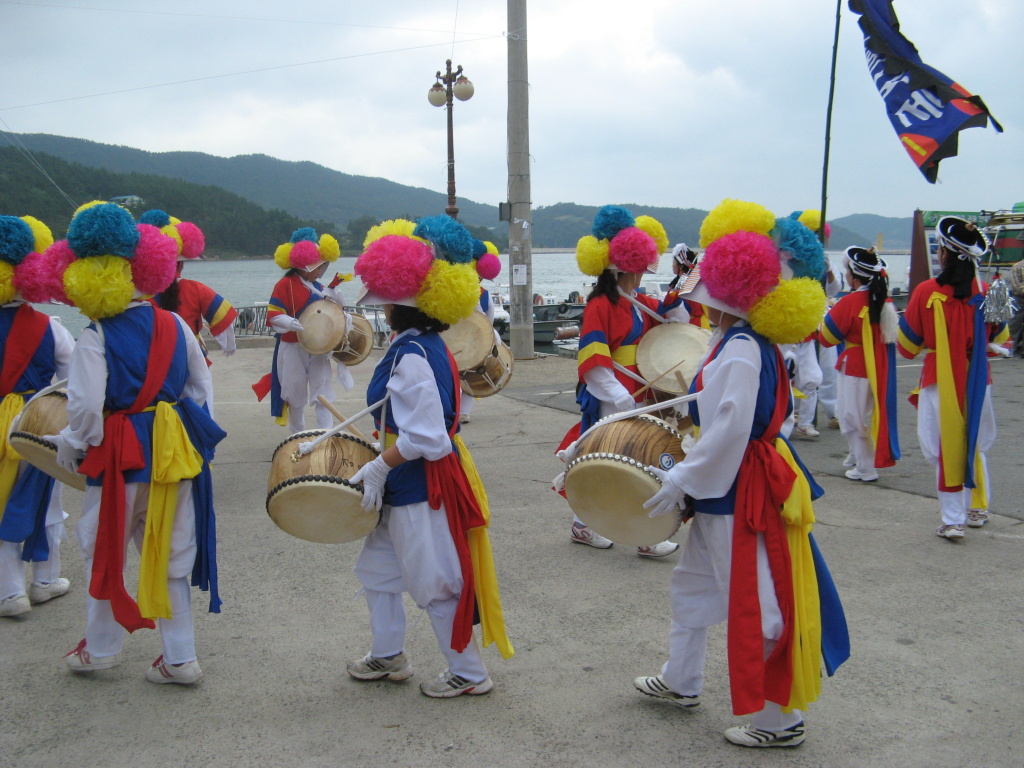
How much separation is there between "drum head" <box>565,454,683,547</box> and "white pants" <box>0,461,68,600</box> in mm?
2795

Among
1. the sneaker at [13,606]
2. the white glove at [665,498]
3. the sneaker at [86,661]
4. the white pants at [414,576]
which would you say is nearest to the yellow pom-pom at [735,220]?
the white glove at [665,498]

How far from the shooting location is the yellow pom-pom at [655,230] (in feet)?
16.9

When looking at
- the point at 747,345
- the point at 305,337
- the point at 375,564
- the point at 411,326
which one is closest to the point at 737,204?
the point at 747,345

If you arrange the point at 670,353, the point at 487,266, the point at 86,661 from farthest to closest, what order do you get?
the point at 487,266 < the point at 670,353 < the point at 86,661

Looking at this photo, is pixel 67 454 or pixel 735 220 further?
pixel 67 454

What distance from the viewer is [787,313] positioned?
2719 millimetres

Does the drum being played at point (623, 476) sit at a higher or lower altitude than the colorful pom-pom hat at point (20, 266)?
lower

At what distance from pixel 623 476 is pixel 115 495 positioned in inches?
78.6

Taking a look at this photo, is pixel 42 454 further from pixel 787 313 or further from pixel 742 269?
pixel 787 313

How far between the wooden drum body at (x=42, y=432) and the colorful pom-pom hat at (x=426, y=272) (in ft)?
4.94

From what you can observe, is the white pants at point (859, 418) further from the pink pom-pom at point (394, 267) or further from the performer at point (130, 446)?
the performer at point (130, 446)

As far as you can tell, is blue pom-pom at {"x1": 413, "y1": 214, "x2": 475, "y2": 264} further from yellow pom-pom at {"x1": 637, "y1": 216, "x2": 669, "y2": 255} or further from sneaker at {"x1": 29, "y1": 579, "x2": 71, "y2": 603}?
sneaker at {"x1": 29, "y1": 579, "x2": 71, "y2": 603}

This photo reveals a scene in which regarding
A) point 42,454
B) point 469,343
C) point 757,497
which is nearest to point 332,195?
point 469,343

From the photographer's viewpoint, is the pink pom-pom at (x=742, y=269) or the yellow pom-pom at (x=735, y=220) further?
the yellow pom-pom at (x=735, y=220)
